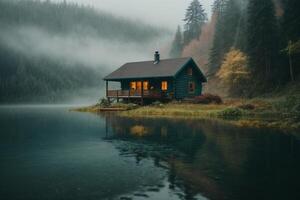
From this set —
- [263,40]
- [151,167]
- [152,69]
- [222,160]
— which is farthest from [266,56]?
[151,167]

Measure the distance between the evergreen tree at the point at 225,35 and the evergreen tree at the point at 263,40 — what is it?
2028 cm

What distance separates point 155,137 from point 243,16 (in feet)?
236

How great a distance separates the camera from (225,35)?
275 ft

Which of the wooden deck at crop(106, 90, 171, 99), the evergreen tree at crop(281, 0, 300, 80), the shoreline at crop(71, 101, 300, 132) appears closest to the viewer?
the shoreline at crop(71, 101, 300, 132)

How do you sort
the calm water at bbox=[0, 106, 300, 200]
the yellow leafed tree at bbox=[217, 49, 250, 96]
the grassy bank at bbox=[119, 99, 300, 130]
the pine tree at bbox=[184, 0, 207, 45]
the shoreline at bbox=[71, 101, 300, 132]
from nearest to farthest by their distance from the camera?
the calm water at bbox=[0, 106, 300, 200] → the shoreline at bbox=[71, 101, 300, 132] → the grassy bank at bbox=[119, 99, 300, 130] → the yellow leafed tree at bbox=[217, 49, 250, 96] → the pine tree at bbox=[184, 0, 207, 45]

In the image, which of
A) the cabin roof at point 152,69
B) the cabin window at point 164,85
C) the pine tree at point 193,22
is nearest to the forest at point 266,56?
the cabin roof at point 152,69

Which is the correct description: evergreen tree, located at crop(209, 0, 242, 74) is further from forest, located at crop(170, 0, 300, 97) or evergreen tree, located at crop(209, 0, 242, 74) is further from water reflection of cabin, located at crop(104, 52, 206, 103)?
water reflection of cabin, located at crop(104, 52, 206, 103)

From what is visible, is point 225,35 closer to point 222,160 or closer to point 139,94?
point 139,94

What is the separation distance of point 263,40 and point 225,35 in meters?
28.8

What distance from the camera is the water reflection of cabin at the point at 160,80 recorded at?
50.1 m

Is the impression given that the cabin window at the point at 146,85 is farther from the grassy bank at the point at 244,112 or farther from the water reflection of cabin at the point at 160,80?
the grassy bank at the point at 244,112

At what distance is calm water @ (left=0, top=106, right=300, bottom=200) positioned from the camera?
9602 millimetres

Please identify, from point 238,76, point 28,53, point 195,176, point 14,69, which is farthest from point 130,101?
point 28,53

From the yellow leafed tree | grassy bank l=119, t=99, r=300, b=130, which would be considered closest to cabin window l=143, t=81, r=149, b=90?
grassy bank l=119, t=99, r=300, b=130
